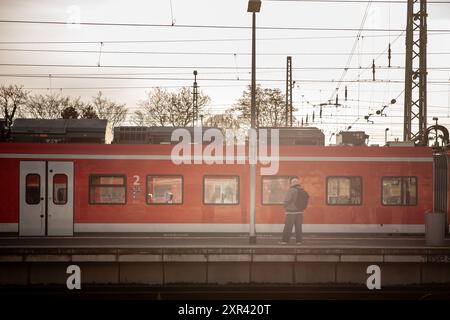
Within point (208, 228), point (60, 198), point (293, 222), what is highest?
point (60, 198)

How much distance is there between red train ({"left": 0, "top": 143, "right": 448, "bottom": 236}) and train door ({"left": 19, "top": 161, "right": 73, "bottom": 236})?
3 centimetres

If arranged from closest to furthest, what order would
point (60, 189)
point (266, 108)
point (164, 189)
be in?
point (60, 189) → point (164, 189) → point (266, 108)

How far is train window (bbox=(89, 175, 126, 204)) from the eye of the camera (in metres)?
23.1

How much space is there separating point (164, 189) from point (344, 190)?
6.35 metres

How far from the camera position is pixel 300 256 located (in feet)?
58.4

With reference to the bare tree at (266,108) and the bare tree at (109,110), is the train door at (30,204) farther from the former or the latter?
the bare tree at (109,110)

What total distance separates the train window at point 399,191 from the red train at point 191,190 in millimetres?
36

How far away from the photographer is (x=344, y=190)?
23.5 metres

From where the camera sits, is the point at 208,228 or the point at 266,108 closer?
the point at 208,228

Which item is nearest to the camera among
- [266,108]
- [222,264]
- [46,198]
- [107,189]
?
[222,264]

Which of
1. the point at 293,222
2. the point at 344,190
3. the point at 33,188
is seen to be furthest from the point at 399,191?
the point at 33,188

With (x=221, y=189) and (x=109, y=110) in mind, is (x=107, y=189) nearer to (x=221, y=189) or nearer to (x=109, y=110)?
(x=221, y=189)

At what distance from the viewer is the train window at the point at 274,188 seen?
2336 centimetres
